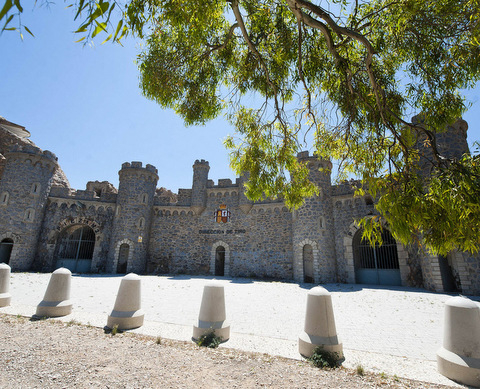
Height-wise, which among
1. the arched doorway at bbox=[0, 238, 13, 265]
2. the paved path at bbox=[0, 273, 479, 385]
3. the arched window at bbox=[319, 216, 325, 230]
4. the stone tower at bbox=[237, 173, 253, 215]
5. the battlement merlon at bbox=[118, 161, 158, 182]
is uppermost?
the battlement merlon at bbox=[118, 161, 158, 182]

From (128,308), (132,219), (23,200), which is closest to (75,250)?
(23,200)

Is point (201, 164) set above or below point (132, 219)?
above

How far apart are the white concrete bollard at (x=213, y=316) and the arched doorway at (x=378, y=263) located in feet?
34.7

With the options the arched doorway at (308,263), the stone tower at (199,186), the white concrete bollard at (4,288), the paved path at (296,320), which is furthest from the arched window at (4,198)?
the arched doorway at (308,263)

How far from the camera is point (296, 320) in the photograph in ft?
19.3

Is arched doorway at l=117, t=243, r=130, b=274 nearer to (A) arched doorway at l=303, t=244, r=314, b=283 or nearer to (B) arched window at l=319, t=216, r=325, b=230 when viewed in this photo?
(A) arched doorway at l=303, t=244, r=314, b=283

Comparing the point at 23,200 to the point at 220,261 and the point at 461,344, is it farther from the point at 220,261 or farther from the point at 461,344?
the point at 461,344

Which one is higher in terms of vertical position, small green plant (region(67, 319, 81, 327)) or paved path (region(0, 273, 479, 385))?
small green plant (region(67, 319, 81, 327))

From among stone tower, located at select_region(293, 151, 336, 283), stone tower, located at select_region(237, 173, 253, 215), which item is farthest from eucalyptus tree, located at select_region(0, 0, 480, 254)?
stone tower, located at select_region(237, 173, 253, 215)

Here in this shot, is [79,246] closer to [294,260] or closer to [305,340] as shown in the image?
[294,260]

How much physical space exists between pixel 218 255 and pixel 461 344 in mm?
15362

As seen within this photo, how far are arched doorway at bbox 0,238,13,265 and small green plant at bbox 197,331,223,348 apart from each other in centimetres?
1719

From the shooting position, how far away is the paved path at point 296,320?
148 inches

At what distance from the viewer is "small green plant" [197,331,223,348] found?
3.95m
